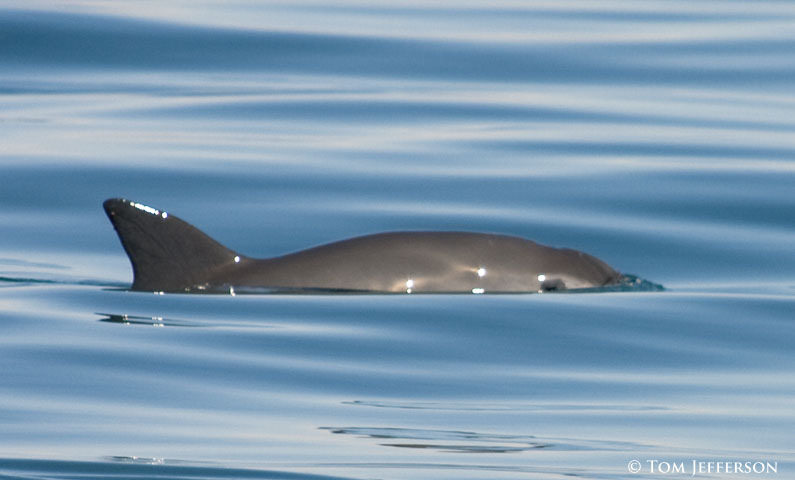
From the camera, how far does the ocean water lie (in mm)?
7105

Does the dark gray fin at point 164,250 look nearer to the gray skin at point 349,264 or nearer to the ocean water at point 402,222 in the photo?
the gray skin at point 349,264

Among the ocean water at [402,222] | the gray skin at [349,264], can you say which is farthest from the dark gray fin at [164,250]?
the ocean water at [402,222]

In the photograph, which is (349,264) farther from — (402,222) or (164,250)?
(402,222)

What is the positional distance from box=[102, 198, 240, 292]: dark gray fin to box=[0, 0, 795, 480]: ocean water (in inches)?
6.5

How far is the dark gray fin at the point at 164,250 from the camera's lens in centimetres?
1006

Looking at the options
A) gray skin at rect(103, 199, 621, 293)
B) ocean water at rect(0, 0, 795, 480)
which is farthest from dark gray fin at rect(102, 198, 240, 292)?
ocean water at rect(0, 0, 795, 480)

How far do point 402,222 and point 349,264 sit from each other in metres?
3.19

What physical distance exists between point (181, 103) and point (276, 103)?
99 cm

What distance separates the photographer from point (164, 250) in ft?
33.5

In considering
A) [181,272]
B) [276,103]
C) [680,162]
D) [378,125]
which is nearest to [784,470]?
[181,272]

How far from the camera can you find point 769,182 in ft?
50.1

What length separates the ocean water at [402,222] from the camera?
280 inches

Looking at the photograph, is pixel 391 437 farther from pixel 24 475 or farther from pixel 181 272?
pixel 181 272

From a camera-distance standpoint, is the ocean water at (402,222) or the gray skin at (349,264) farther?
the gray skin at (349,264)
